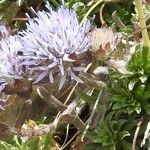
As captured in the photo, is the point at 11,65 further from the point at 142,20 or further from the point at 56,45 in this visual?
the point at 142,20

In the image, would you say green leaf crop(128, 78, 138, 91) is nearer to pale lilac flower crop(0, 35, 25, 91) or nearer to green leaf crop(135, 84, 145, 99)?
green leaf crop(135, 84, 145, 99)

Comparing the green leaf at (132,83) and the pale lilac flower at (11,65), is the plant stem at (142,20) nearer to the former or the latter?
the green leaf at (132,83)

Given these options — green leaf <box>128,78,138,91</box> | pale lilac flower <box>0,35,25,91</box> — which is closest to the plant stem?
green leaf <box>128,78,138,91</box>

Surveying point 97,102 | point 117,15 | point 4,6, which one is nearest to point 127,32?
point 117,15

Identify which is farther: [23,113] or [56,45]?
[23,113]

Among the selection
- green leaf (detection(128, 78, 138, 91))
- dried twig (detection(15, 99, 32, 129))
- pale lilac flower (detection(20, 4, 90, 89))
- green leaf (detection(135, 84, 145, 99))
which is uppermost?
pale lilac flower (detection(20, 4, 90, 89))

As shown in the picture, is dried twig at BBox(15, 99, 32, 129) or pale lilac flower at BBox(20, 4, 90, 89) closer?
pale lilac flower at BBox(20, 4, 90, 89)

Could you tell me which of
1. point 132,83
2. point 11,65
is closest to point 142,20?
point 132,83

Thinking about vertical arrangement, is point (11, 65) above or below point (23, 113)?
above
